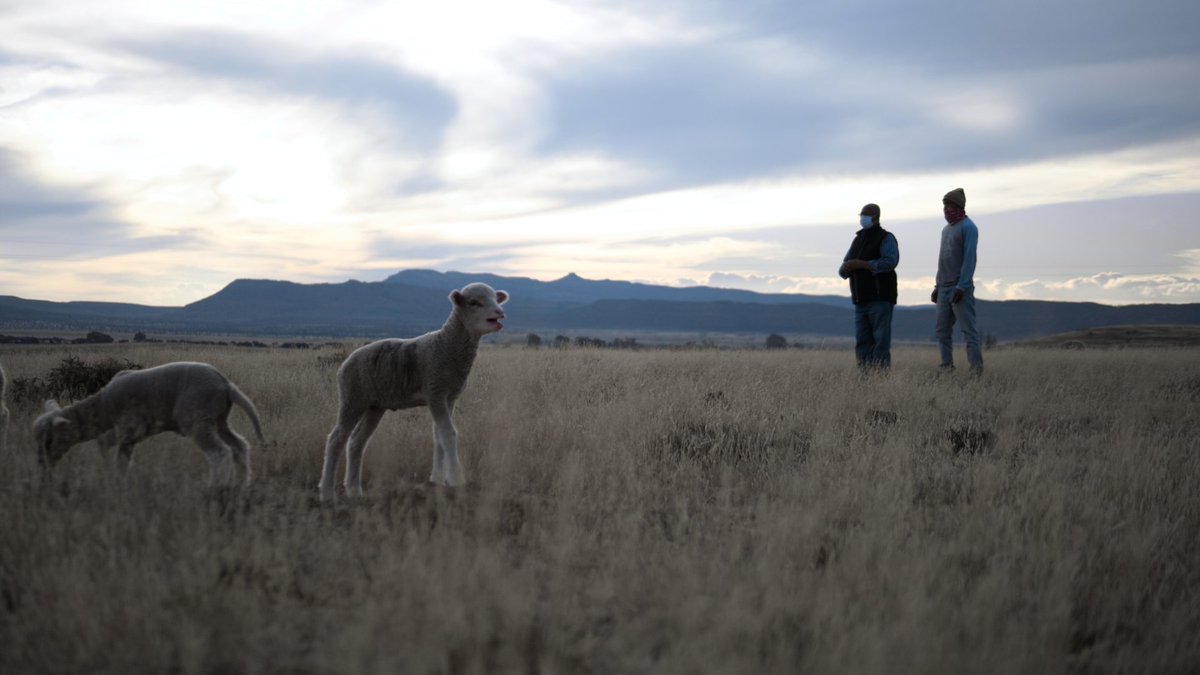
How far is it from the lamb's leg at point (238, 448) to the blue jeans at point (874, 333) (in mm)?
9466

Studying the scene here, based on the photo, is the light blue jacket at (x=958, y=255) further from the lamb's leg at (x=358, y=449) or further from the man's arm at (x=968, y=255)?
the lamb's leg at (x=358, y=449)

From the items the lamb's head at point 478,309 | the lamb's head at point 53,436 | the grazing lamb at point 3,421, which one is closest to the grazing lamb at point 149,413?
the lamb's head at point 53,436

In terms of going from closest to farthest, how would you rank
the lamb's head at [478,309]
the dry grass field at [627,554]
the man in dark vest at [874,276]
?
the dry grass field at [627,554] → the lamb's head at [478,309] → the man in dark vest at [874,276]

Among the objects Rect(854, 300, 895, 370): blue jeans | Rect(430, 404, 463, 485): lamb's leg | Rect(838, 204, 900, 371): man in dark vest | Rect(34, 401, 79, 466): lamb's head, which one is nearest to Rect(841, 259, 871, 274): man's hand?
Rect(838, 204, 900, 371): man in dark vest

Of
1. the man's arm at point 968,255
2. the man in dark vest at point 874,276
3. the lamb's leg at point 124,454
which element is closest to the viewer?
the lamb's leg at point 124,454

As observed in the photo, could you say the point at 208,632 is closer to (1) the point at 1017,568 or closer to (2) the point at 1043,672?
(2) the point at 1043,672

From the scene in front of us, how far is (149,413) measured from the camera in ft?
19.7

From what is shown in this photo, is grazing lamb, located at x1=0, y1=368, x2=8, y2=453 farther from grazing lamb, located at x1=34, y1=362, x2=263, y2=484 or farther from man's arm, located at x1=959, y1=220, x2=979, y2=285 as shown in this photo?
man's arm, located at x1=959, y1=220, x2=979, y2=285

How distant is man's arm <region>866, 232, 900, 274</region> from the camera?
1214 centimetres

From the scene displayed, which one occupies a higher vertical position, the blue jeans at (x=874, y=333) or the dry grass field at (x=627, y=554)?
the blue jeans at (x=874, y=333)

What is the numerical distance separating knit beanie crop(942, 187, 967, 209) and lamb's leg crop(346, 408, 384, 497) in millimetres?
9787

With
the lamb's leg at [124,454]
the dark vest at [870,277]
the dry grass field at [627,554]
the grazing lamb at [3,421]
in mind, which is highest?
the dark vest at [870,277]

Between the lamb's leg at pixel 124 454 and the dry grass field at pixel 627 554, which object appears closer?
the dry grass field at pixel 627 554

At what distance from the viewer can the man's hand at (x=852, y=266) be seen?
12.2 metres
